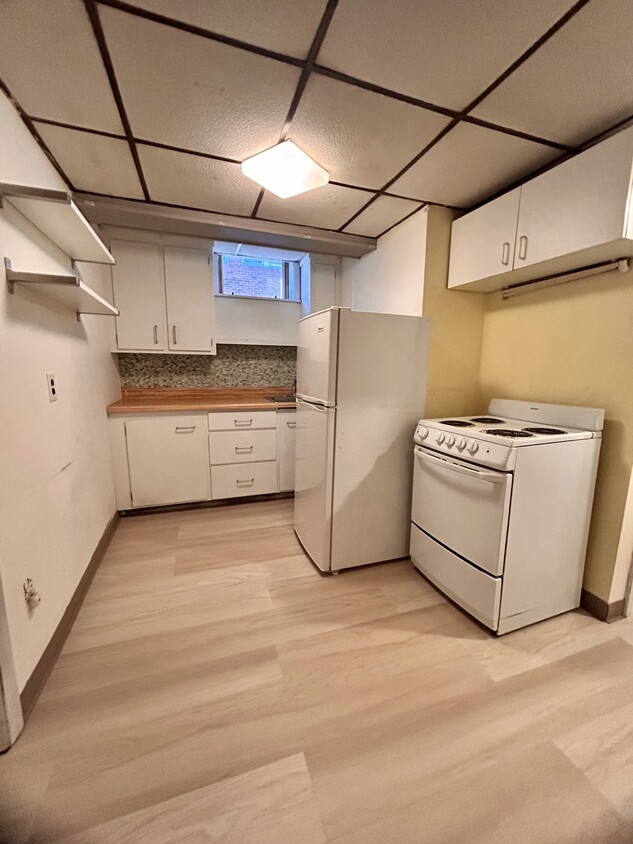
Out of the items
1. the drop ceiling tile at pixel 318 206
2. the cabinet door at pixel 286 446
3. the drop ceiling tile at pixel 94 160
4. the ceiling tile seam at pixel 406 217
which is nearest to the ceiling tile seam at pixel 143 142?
the drop ceiling tile at pixel 94 160

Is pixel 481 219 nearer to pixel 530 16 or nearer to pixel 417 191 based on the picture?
pixel 417 191

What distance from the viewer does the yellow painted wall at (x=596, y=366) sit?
1.50m

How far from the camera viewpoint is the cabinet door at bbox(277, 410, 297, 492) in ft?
9.47

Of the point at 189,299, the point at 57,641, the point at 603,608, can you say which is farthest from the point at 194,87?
the point at 603,608

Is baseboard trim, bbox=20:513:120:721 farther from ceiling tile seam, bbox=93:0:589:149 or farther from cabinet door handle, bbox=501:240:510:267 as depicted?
cabinet door handle, bbox=501:240:510:267

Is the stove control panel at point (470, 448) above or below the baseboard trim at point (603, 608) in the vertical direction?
above

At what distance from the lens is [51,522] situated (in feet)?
4.65

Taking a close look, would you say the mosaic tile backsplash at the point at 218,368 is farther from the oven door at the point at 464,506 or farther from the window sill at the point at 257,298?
the oven door at the point at 464,506

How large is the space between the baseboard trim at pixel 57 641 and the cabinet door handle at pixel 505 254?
9.10 ft

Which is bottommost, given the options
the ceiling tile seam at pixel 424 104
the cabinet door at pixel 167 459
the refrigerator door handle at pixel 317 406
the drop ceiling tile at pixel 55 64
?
the cabinet door at pixel 167 459

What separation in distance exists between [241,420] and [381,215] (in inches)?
72.7

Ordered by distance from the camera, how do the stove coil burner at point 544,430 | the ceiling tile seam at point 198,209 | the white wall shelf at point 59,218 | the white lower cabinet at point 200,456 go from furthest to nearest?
the white lower cabinet at point 200,456 < the ceiling tile seam at point 198,209 < the stove coil burner at point 544,430 < the white wall shelf at point 59,218

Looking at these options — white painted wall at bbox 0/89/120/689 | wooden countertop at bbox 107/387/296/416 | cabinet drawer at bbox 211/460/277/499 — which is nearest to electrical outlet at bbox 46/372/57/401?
white painted wall at bbox 0/89/120/689

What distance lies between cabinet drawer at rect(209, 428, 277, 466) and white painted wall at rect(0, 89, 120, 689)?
91 centimetres
